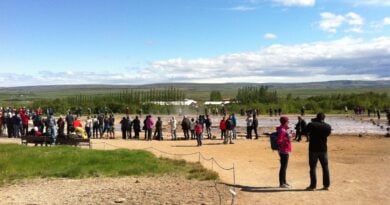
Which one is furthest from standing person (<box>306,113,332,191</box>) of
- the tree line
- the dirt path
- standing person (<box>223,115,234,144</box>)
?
the tree line

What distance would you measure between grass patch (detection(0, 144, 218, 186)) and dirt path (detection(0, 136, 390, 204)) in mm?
1318

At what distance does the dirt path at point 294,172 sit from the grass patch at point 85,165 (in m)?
1.32

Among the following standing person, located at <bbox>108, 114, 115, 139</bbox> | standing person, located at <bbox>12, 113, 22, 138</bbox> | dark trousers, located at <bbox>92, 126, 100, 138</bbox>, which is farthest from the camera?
standing person, located at <bbox>108, 114, 115, 139</bbox>

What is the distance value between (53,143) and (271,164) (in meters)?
11.1

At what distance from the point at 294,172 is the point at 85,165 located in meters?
7.14

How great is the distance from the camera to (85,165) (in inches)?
785

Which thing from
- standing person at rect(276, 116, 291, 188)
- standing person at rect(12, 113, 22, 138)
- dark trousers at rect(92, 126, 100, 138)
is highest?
standing person at rect(276, 116, 291, 188)

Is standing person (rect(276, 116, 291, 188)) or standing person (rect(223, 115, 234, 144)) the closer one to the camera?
standing person (rect(276, 116, 291, 188))

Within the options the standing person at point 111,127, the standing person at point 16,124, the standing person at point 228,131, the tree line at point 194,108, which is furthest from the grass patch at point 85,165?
the tree line at point 194,108

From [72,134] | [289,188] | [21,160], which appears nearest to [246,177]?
[289,188]

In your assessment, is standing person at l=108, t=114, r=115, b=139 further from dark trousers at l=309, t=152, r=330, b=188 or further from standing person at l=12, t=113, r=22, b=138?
dark trousers at l=309, t=152, r=330, b=188

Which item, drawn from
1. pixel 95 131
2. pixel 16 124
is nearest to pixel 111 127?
pixel 95 131

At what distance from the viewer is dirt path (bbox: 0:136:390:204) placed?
44.8 feet

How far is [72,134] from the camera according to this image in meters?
28.2
